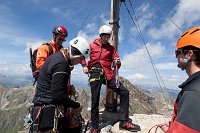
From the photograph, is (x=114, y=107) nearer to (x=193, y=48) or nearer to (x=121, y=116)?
(x=121, y=116)

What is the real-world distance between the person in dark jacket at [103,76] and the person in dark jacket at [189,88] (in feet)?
19.7

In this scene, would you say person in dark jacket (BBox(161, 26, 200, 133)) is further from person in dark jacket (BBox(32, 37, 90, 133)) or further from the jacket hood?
the jacket hood

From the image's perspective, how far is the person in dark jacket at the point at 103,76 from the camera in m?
8.83

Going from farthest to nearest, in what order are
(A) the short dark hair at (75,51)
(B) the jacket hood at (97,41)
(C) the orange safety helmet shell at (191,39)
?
(B) the jacket hood at (97,41) < (A) the short dark hair at (75,51) < (C) the orange safety helmet shell at (191,39)

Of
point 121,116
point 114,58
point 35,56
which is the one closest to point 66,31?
point 35,56

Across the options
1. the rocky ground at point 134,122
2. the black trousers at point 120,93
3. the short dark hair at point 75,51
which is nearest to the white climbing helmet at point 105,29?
the black trousers at point 120,93

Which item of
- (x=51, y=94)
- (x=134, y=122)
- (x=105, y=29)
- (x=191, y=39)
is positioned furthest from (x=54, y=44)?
(x=191, y=39)

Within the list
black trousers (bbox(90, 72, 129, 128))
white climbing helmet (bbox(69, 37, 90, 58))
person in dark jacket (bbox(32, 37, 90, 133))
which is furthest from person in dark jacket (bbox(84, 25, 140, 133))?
white climbing helmet (bbox(69, 37, 90, 58))

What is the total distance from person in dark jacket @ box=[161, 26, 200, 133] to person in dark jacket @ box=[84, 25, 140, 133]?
5999 millimetres

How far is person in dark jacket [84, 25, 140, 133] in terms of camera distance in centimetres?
883

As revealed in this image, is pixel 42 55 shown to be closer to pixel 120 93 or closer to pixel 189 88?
pixel 120 93

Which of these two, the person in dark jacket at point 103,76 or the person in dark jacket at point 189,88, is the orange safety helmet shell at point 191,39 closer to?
the person in dark jacket at point 189,88

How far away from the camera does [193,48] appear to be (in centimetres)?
278

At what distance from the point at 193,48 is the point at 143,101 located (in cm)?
2688
